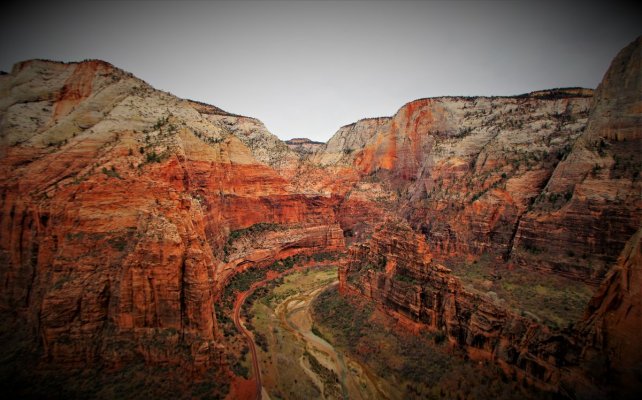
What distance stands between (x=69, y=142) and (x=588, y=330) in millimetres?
40726

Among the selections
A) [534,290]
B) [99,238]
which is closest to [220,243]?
[99,238]

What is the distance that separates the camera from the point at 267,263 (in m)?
49.3

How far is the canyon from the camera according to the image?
2011 centimetres

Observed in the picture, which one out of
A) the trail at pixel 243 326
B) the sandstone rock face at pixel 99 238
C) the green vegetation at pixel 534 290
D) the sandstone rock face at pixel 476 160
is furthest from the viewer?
the sandstone rock face at pixel 476 160

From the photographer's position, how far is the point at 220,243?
43844 millimetres

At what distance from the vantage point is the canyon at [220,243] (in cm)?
2011

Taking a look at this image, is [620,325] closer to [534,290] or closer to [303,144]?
[534,290]

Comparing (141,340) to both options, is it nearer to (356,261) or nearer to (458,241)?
(356,261)

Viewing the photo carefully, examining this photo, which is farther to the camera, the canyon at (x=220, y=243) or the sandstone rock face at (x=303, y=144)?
the sandstone rock face at (x=303, y=144)

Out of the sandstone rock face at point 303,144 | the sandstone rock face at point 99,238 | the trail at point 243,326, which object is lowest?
the trail at point 243,326

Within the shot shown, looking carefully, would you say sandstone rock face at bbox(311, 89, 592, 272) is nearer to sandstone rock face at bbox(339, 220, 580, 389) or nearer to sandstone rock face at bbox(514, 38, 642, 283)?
sandstone rock face at bbox(514, 38, 642, 283)

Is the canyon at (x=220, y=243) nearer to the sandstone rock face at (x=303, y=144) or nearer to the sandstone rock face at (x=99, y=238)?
the sandstone rock face at (x=99, y=238)

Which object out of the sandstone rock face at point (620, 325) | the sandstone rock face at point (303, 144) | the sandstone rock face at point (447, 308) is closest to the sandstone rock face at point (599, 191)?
the sandstone rock face at point (447, 308)

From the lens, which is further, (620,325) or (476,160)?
(476,160)
